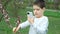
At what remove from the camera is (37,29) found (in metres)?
3.58

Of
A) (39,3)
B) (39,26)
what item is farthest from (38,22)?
(39,3)

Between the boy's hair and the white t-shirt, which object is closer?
the white t-shirt

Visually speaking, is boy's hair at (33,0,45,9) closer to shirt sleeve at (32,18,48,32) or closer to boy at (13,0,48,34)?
boy at (13,0,48,34)

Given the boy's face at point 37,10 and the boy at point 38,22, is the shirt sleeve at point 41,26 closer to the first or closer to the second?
the boy at point 38,22

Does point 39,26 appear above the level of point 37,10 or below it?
below

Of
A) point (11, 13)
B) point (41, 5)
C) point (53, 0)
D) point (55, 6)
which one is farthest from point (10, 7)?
point (53, 0)

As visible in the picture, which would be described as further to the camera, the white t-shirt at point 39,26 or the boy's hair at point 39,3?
the boy's hair at point 39,3

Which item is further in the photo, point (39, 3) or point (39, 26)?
point (39, 3)

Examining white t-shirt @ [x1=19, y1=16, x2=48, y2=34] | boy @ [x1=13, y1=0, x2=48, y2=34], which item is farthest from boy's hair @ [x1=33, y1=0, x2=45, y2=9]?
white t-shirt @ [x1=19, y1=16, x2=48, y2=34]

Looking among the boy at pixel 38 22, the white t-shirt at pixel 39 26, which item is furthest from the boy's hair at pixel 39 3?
the white t-shirt at pixel 39 26

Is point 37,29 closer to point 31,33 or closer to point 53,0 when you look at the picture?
point 31,33

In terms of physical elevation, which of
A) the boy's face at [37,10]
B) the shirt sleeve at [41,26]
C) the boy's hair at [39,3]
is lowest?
the shirt sleeve at [41,26]

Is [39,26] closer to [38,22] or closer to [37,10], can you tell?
[38,22]

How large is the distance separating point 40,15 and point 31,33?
11.7 inches
